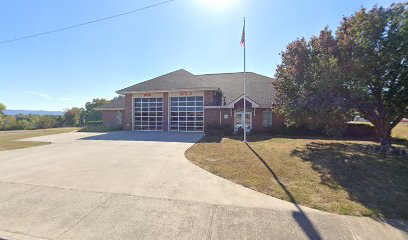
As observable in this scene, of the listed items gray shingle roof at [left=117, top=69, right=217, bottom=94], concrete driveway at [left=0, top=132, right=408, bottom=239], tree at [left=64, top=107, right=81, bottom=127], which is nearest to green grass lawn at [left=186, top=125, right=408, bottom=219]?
concrete driveway at [left=0, top=132, right=408, bottom=239]

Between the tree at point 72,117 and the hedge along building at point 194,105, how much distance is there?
75.4 ft

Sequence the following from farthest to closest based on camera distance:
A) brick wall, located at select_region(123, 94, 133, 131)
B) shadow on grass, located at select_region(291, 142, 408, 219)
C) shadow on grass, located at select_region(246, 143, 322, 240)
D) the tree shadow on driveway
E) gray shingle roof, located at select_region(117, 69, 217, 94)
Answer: brick wall, located at select_region(123, 94, 133, 131)
gray shingle roof, located at select_region(117, 69, 217, 94)
the tree shadow on driveway
shadow on grass, located at select_region(291, 142, 408, 219)
shadow on grass, located at select_region(246, 143, 322, 240)

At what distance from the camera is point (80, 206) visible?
4.78m

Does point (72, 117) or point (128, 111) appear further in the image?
point (72, 117)

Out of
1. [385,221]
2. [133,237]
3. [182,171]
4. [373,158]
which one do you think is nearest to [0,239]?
[133,237]

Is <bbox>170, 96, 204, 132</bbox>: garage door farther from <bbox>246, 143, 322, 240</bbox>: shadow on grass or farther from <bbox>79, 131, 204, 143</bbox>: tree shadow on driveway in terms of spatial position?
<bbox>246, 143, 322, 240</bbox>: shadow on grass

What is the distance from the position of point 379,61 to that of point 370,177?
19.4ft

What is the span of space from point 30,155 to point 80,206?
8161 mm

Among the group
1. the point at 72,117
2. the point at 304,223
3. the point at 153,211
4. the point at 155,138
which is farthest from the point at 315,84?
the point at 72,117

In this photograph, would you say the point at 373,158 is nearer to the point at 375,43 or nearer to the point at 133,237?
the point at 375,43

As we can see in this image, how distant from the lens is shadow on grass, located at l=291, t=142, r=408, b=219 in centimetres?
475

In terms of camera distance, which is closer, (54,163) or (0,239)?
(0,239)

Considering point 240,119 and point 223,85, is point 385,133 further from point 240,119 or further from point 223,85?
point 223,85

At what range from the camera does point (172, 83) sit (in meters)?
23.3
